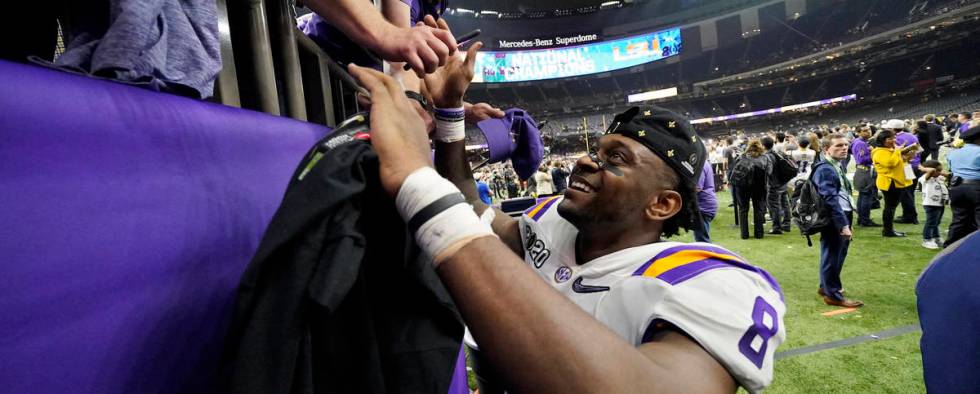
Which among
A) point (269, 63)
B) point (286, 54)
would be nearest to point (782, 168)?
point (286, 54)

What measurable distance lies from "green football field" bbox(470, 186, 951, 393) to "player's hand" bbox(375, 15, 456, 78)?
3.17 metres

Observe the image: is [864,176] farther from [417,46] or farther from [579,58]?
[579,58]

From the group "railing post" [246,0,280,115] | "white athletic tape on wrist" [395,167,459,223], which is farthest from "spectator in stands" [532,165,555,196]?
"white athletic tape on wrist" [395,167,459,223]

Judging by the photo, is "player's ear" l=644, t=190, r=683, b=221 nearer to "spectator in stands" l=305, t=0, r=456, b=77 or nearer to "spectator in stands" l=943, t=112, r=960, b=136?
"spectator in stands" l=305, t=0, r=456, b=77

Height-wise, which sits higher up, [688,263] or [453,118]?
[453,118]

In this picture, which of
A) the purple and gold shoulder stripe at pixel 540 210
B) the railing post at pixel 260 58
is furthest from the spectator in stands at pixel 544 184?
the railing post at pixel 260 58

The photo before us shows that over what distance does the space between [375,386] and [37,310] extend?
0.45 m

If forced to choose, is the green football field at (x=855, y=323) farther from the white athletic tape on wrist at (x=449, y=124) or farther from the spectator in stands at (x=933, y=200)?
the white athletic tape on wrist at (x=449, y=124)

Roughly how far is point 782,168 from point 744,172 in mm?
650

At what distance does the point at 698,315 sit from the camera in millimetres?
1126

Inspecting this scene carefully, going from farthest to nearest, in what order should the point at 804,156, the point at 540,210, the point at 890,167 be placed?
the point at 804,156 → the point at 890,167 → the point at 540,210

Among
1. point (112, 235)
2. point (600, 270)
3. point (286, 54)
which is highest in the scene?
point (286, 54)

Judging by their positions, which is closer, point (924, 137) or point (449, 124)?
point (449, 124)

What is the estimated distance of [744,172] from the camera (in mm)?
7328
